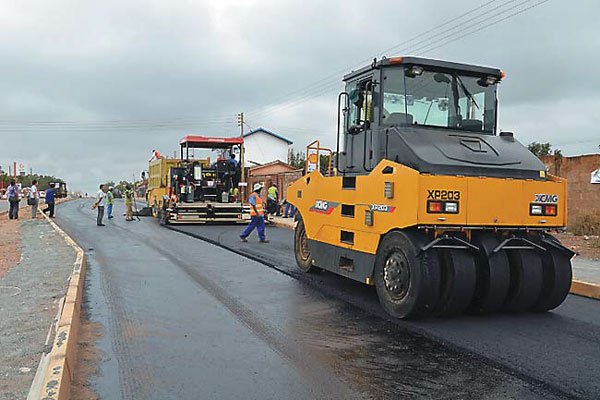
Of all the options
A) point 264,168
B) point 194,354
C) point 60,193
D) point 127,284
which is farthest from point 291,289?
point 60,193

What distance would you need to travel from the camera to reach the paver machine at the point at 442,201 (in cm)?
641

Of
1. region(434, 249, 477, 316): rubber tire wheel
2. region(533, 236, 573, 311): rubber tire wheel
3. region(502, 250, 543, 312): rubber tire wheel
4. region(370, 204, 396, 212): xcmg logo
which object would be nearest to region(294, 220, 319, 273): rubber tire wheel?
region(370, 204, 396, 212): xcmg logo

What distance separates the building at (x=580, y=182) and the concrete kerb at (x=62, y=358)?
13006 mm

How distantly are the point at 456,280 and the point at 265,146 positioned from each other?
230 ft

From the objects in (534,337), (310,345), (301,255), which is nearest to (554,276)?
(534,337)

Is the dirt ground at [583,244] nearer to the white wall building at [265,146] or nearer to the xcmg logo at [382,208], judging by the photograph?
the xcmg logo at [382,208]

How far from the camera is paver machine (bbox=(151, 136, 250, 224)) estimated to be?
20.8m

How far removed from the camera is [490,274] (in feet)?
21.4

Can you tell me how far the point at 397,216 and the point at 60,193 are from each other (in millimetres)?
65866

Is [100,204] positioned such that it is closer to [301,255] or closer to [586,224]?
[301,255]

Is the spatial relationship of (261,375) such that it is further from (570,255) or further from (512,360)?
(570,255)

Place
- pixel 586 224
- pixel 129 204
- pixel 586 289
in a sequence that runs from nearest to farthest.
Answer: pixel 586 289, pixel 586 224, pixel 129 204

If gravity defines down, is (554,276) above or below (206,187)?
below

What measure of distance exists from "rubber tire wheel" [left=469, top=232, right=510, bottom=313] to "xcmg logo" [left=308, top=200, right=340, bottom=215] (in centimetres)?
231
